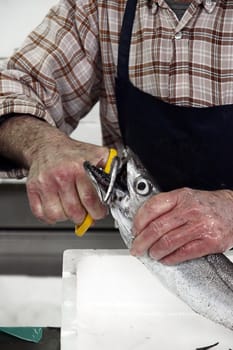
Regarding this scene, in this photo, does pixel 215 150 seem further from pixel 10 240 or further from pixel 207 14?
pixel 10 240

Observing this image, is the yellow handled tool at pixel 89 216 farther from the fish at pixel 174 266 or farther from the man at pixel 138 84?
the man at pixel 138 84

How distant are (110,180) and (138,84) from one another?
47 cm

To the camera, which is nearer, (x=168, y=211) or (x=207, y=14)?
(x=168, y=211)

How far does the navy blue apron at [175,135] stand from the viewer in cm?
112

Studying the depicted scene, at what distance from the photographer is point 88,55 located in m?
1.24

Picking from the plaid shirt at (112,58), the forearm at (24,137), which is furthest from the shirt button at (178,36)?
the forearm at (24,137)

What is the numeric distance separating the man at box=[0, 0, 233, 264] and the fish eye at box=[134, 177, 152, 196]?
18 cm

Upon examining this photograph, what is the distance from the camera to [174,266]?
0.84m

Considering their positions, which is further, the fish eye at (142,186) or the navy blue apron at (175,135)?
the navy blue apron at (175,135)

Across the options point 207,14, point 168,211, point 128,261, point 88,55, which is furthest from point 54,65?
point 168,211

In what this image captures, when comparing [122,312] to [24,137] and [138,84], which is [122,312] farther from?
[138,84]

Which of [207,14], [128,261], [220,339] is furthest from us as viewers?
[207,14]

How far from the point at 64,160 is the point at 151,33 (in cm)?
40

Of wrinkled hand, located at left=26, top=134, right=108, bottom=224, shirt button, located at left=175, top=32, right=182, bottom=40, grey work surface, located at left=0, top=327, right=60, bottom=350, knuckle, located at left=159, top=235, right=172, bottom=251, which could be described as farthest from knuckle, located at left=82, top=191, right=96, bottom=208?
shirt button, located at left=175, top=32, right=182, bottom=40
